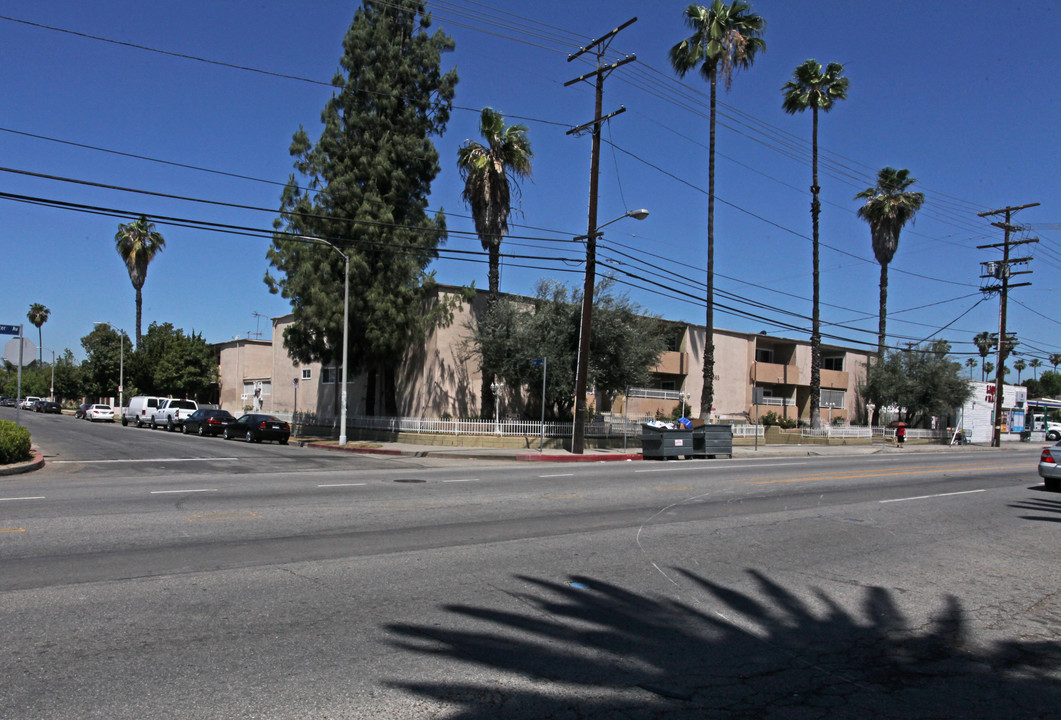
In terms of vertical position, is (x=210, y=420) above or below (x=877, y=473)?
below

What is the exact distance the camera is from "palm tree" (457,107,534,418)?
28594mm

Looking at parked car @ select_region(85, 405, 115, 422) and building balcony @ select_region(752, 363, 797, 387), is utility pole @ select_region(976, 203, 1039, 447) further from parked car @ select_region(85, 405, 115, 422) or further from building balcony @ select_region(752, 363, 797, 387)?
parked car @ select_region(85, 405, 115, 422)

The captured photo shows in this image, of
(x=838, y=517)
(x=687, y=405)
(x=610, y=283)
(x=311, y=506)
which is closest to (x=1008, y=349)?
(x=687, y=405)

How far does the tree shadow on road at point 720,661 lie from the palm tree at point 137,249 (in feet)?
183

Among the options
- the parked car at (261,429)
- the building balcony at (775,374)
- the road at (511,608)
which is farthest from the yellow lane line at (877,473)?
the parked car at (261,429)

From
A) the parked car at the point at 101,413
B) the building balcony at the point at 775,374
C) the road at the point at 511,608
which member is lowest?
the parked car at the point at 101,413

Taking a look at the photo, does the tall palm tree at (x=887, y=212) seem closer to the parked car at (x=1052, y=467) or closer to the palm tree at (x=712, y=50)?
the palm tree at (x=712, y=50)

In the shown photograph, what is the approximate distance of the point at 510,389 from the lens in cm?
3159

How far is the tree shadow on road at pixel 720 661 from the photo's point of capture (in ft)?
14.1

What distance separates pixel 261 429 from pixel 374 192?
11210mm

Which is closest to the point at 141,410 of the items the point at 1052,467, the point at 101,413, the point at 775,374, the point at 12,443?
the point at 101,413

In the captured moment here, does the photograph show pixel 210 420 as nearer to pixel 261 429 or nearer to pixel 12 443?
pixel 261 429

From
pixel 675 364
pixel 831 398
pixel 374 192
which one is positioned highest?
pixel 374 192

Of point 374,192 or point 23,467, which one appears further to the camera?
point 374,192
